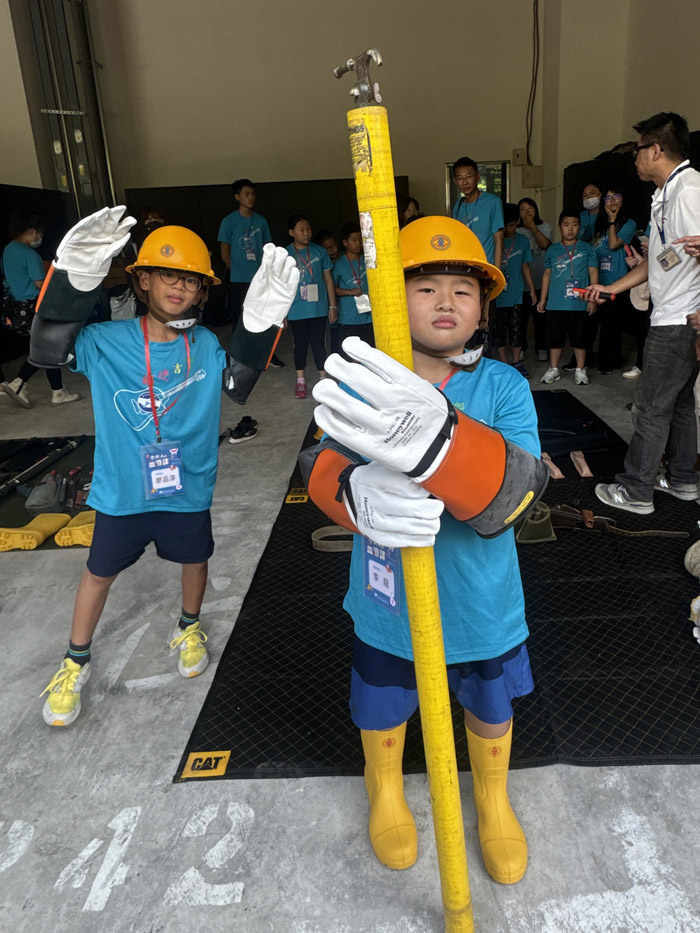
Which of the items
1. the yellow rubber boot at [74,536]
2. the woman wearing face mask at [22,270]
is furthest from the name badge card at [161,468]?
the woman wearing face mask at [22,270]

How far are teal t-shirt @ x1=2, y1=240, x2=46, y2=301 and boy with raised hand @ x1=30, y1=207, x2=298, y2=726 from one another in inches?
186

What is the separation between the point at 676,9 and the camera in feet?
25.6

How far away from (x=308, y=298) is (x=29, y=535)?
3.35 m

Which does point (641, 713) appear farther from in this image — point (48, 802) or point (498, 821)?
point (48, 802)

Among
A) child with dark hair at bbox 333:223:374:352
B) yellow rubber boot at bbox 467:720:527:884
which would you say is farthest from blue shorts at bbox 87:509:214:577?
child with dark hair at bbox 333:223:374:352

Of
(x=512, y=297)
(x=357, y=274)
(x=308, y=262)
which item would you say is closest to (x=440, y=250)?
(x=308, y=262)

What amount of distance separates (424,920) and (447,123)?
1150cm

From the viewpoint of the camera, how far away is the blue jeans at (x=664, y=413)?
3.44 meters

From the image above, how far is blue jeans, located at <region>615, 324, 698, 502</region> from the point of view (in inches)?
135

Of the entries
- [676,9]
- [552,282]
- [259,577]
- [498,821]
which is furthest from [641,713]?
[676,9]

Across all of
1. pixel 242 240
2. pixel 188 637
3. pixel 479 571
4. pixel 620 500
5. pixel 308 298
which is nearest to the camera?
pixel 479 571

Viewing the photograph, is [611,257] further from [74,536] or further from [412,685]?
[412,685]

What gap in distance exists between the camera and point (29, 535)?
12.0ft

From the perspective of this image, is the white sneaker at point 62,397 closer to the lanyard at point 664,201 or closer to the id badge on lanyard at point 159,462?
the id badge on lanyard at point 159,462
